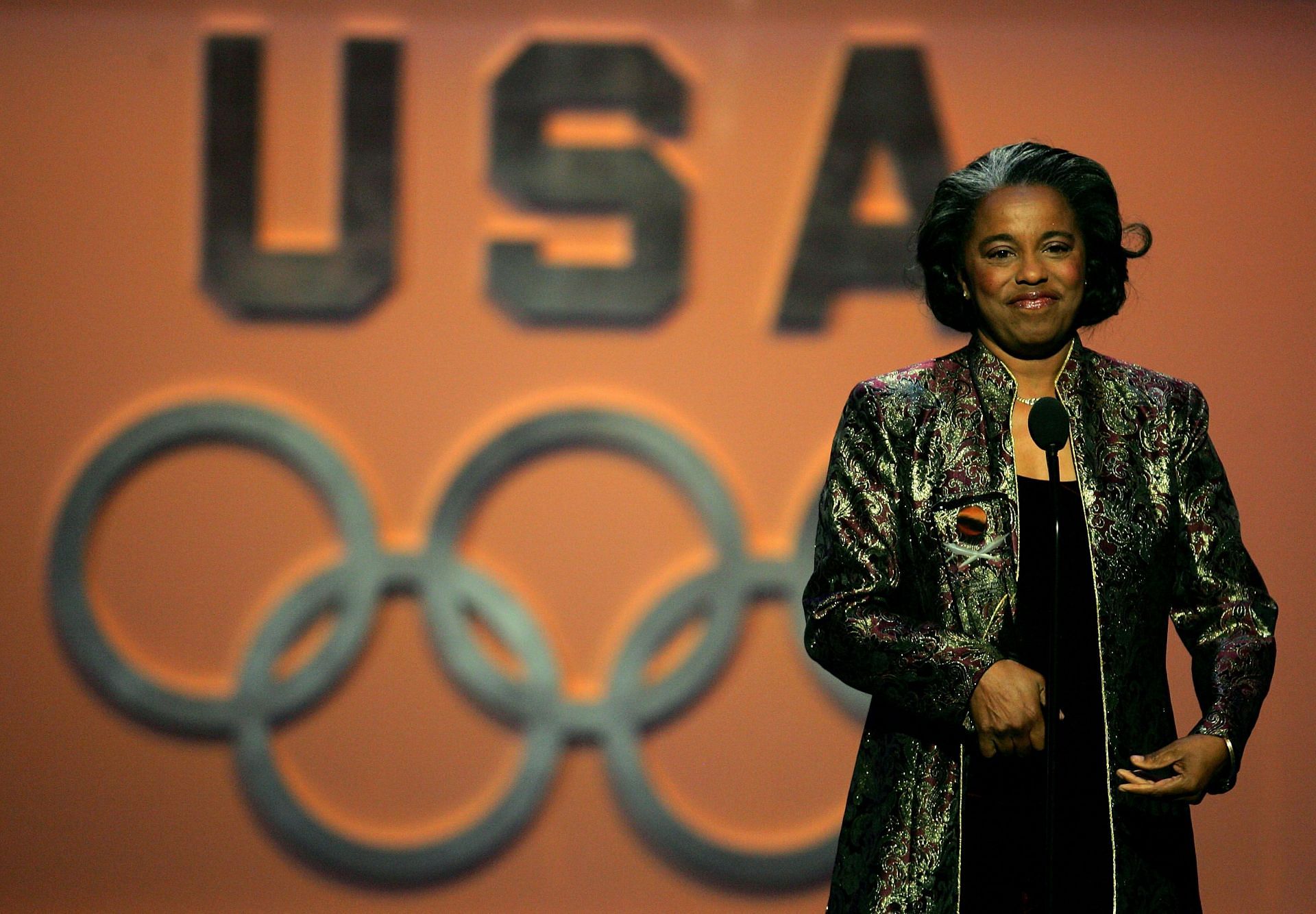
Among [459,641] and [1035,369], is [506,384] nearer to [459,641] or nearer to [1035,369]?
[459,641]

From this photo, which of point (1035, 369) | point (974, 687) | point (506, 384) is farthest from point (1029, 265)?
point (506, 384)

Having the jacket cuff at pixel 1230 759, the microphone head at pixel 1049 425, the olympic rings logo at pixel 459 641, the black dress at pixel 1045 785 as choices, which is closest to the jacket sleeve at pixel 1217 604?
the jacket cuff at pixel 1230 759

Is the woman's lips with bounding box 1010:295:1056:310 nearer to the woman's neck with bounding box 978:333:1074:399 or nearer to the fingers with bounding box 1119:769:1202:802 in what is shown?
the woman's neck with bounding box 978:333:1074:399

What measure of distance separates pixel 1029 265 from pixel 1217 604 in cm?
40

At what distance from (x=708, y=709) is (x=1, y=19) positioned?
2.62 meters

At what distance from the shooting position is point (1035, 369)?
1.57 metres

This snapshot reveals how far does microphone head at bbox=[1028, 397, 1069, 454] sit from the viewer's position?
1.38 meters

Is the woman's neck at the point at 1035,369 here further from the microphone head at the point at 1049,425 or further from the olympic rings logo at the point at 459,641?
the olympic rings logo at the point at 459,641

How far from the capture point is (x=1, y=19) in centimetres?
385

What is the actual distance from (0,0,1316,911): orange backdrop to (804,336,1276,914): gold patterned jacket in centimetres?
221

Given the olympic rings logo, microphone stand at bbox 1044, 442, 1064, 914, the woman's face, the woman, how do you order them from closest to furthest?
1. microphone stand at bbox 1044, 442, 1064, 914
2. the woman
3. the woman's face
4. the olympic rings logo

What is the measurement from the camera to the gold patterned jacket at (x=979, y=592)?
1.42 meters

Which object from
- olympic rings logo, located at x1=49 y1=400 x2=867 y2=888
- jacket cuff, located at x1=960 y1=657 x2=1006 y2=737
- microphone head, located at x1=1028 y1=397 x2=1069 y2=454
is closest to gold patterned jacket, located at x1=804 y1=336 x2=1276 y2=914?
jacket cuff, located at x1=960 y1=657 x2=1006 y2=737

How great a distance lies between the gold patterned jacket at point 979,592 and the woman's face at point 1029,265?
0.06 meters
